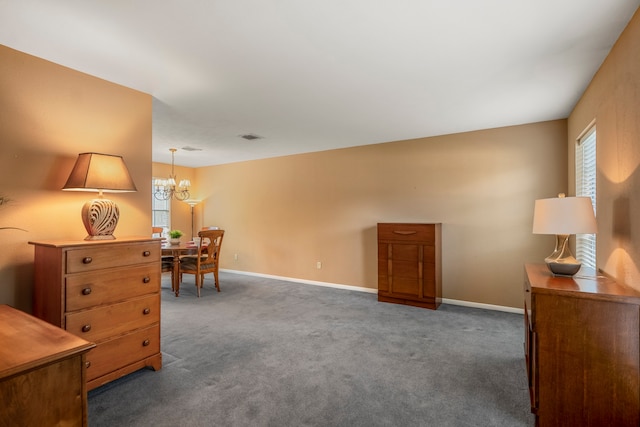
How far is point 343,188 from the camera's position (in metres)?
5.49

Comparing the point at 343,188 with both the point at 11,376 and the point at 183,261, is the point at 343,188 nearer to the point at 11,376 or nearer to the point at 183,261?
the point at 183,261

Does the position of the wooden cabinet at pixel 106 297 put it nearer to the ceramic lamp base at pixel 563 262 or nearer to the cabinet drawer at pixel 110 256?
the cabinet drawer at pixel 110 256

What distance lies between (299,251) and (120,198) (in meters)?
3.60

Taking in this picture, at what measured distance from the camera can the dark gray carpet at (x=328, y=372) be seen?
201 centimetres

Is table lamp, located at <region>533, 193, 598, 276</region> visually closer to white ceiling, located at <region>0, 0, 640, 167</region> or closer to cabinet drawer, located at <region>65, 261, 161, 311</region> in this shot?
white ceiling, located at <region>0, 0, 640, 167</region>

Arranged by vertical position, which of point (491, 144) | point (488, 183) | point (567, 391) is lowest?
point (567, 391)

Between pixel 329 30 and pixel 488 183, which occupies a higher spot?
pixel 329 30

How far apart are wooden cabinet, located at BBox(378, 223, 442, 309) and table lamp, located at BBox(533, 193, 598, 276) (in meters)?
2.04

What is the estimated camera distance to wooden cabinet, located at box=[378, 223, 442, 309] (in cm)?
421

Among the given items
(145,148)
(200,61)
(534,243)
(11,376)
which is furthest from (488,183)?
(11,376)

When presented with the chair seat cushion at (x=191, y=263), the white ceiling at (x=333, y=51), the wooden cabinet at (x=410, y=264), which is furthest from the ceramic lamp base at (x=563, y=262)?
the chair seat cushion at (x=191, y=263)

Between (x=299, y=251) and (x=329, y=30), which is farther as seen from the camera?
(x=299, y=251)

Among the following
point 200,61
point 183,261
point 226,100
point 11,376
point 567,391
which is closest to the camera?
point 11,376

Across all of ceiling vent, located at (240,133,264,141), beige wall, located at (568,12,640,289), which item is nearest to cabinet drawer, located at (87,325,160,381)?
ceiling vent, located at (240,133,264,141)
